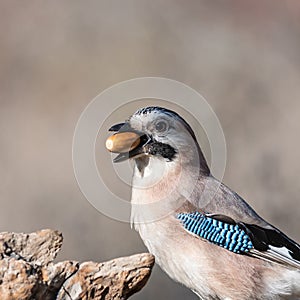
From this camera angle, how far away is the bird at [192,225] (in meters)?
6.10

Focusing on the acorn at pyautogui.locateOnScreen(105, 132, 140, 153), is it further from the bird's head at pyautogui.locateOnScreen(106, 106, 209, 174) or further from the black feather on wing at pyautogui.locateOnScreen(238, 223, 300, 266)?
the black feather on wing at pyautogui.locateOnScreen(238, 223, 300, 266)

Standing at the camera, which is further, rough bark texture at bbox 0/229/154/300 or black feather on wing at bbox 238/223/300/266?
black feather on wing at bbox 238/223/300/266

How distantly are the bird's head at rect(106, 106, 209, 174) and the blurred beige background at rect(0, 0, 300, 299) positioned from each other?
4034 mm

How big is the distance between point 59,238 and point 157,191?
129 cm

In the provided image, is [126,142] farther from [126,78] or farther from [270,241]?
[126,78]

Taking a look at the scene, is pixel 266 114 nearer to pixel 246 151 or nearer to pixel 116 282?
pixel 246 151

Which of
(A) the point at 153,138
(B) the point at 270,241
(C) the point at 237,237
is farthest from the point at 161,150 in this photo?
(B) the point at 270,241

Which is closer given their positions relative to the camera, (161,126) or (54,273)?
(54,273)

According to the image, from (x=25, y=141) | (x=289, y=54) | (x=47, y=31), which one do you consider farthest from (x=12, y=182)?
(x=289, y=54)

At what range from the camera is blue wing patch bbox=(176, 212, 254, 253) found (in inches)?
244

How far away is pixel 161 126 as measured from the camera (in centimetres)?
625

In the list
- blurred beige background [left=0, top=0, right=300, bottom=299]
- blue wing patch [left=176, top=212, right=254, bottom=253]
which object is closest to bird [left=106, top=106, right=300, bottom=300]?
blue wing patch [left=176, top=212, right=254, bottom=253]

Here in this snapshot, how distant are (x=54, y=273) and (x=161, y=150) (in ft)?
4.89

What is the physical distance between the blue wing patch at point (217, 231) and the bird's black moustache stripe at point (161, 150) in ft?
1.21
